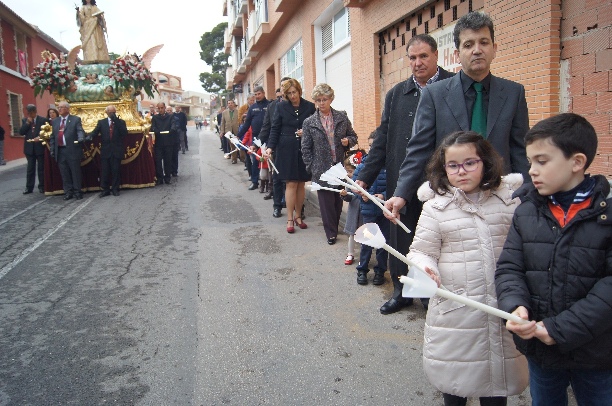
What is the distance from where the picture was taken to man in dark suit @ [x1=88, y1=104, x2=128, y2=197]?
34.3 ft

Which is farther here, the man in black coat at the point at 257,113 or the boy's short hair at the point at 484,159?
the man in black coat at the point at 257,113

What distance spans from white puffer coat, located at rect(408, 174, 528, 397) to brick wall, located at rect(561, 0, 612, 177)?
325 cm

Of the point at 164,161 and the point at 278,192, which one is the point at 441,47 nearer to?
the point at 278,192

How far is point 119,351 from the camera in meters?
3.64

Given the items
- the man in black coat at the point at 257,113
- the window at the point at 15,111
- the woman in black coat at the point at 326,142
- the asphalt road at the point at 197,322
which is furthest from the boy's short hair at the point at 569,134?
the window at the point at 15,111

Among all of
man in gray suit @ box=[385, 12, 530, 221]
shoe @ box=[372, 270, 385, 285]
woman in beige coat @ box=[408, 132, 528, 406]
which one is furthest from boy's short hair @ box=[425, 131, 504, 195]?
shoe @ box=[372, 270, 385, 285]

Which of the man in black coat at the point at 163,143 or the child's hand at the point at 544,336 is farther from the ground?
the man in black coat at the point at 163,143

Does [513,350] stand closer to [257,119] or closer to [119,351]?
[119,351]

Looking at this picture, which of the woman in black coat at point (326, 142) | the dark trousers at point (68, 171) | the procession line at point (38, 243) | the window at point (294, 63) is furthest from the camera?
the window at point (294, 63)

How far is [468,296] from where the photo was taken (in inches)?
89.0

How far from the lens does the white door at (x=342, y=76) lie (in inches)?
478

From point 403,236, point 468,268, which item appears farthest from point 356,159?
point 468,268

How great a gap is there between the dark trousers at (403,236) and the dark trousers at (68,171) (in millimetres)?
8186

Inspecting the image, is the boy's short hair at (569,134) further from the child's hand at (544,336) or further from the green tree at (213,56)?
the green tree at (213,56)
